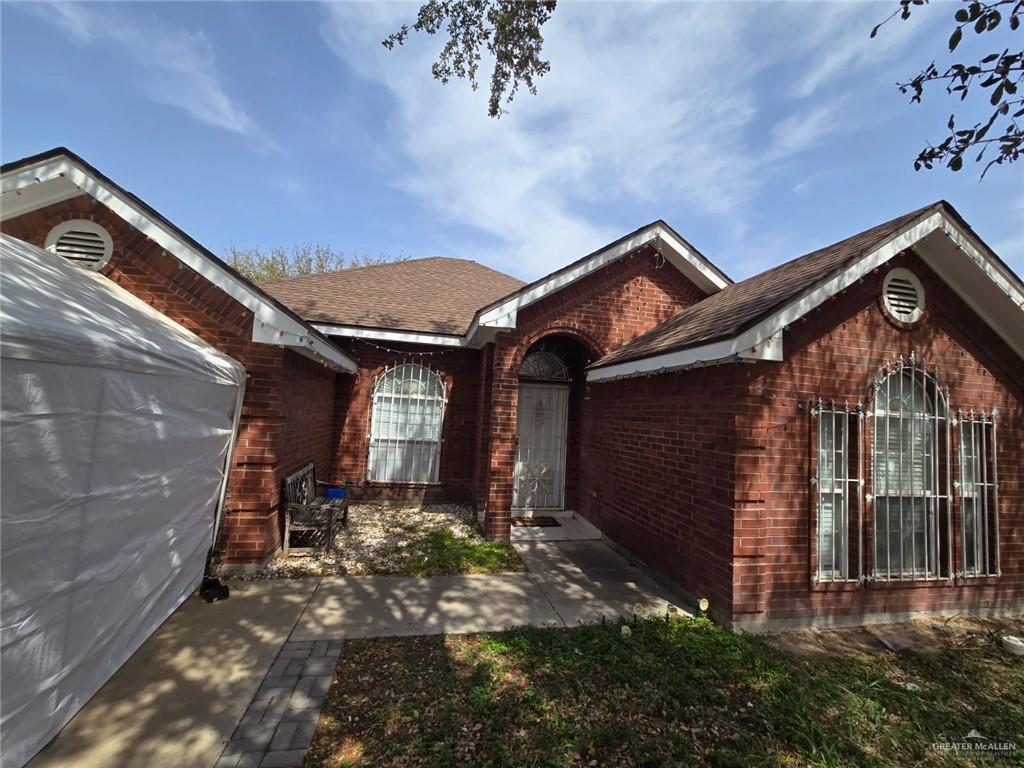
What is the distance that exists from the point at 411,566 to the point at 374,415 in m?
3.92

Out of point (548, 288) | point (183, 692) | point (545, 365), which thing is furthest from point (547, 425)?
point (183, 692)

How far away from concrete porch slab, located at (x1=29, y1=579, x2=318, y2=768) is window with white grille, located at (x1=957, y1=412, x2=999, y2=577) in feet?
23.8

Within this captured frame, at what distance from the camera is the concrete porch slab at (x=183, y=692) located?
2619 millimetres

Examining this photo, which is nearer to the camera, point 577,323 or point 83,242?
point 83,242

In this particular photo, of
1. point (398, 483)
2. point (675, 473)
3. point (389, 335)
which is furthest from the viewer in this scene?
point (398, 483)

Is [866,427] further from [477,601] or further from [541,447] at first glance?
[541,447]

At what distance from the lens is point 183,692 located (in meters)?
3.15

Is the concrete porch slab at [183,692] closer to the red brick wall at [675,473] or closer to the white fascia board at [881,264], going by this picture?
the red brick wall at [675,473]

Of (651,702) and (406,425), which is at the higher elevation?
(406,425)

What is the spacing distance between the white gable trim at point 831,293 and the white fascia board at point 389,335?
4.79m

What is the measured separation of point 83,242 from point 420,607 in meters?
5.65

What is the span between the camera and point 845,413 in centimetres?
461

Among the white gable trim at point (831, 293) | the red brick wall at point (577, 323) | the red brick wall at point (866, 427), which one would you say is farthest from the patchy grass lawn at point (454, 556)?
the white gable trim at point (831, 293)

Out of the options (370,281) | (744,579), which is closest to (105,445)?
(744,579)
